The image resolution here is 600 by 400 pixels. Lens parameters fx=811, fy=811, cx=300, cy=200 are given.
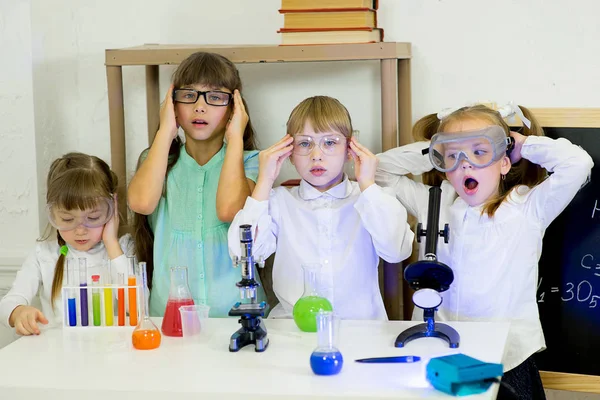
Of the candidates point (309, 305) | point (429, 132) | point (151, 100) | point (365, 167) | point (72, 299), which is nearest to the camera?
point (309, 305)

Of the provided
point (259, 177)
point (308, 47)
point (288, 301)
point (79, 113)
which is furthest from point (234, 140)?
point (79, 113)

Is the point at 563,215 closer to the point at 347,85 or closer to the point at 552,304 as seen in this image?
the point at 552,304

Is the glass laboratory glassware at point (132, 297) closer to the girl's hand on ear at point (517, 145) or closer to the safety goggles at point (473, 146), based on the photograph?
the safety goggles at point (473, 146)

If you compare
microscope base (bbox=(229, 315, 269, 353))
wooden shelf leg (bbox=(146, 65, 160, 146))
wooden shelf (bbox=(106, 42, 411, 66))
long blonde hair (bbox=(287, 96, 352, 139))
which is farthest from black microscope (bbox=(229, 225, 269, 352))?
wooden shelf leg (bbox=(146, 65, 160, 146))

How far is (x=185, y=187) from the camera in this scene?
8.66 feet

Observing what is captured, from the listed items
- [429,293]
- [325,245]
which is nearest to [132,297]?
[325,245]

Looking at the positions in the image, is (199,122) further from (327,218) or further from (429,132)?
(429,132)

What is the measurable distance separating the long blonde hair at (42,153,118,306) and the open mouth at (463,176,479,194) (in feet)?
3.63

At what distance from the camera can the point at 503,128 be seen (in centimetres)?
240

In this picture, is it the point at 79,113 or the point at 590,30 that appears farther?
the point at 79,113

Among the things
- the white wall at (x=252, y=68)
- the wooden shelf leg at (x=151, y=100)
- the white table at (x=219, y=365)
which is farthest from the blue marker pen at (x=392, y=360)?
the wooden shelf leg at (x=151, y=100)

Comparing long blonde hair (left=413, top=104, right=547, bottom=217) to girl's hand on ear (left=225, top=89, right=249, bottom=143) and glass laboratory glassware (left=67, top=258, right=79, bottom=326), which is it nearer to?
girl's hand on ear (left=225, top=89, right=249, bottom=143)

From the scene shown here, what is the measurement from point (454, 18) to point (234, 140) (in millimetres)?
870

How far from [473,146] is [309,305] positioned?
674mm
